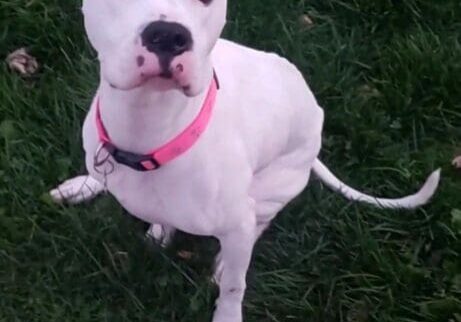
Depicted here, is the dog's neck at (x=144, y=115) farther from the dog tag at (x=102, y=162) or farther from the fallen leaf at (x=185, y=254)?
the fallen leaf at (x=185, y=254)

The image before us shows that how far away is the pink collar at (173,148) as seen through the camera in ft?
8.52

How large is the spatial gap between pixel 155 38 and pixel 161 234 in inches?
44.9

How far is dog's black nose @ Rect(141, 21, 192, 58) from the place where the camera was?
2225 mm

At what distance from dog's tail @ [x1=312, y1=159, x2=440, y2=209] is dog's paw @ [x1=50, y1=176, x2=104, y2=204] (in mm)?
682

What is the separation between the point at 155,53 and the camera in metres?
2.25

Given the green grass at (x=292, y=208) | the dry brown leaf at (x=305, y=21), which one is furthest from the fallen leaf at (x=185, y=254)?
the dry brown leaf at (x=305, y=21)

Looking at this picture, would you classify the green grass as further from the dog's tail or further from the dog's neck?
the dog's neck

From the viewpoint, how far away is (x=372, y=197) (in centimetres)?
342

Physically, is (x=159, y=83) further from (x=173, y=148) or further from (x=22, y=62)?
(x=22, y=62)

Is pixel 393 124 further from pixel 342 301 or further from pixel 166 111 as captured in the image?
pixel 166 111

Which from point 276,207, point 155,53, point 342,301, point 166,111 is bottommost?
point 342,301

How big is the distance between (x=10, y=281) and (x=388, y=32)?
1656mm

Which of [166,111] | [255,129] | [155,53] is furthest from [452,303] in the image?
[155,53]

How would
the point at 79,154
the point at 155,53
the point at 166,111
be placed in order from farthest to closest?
1. the point at 79,154
2. the point at 166,111
3. the point at 155,53
